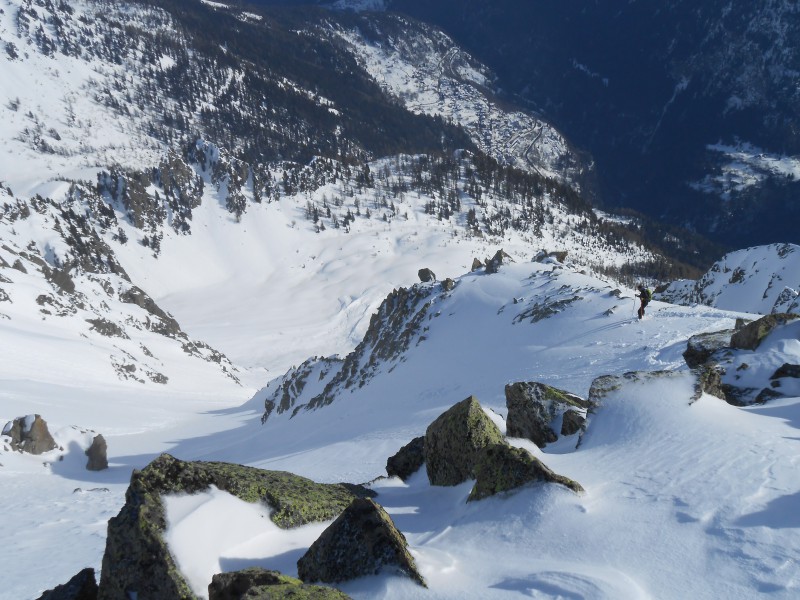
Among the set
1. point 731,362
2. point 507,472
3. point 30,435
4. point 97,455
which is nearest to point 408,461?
point 507,472

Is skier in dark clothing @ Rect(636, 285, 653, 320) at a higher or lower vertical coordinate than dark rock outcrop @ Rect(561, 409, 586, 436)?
higher

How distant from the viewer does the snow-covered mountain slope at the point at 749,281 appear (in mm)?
52747

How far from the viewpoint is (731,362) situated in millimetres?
13648

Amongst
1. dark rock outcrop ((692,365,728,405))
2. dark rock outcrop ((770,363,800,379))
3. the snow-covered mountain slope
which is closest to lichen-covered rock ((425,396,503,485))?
dark rock outcrop ((692,365,728,405))

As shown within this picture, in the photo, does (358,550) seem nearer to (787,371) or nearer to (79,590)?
(79,590)

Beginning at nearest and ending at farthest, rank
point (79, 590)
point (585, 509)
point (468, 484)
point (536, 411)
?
1. point (79, 590)
2. point (585, 509)
3. point (468, 484)
4. point (536, 411)

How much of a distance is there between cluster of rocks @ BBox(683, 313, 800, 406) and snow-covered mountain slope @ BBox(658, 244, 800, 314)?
129ft

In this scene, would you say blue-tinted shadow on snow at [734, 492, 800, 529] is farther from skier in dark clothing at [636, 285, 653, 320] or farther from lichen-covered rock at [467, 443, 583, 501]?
skier in dark clothing at [636, 285, 653, 320]

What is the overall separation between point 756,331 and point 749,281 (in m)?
50.9

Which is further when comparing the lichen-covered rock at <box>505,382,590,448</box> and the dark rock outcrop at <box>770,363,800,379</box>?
the dark rock outcrop at <box>770,363,800,379</box>

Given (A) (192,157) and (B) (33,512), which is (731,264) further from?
(A) (192,157)

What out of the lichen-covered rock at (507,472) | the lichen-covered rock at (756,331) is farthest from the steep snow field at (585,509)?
the lichen-covered rock at (756,331)

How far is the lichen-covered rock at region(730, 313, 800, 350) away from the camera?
46.9 ft

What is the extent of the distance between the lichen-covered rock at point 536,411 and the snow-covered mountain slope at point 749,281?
4667cm
